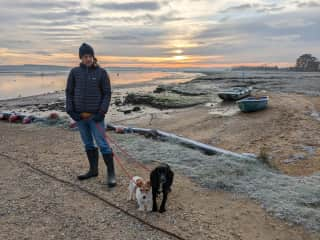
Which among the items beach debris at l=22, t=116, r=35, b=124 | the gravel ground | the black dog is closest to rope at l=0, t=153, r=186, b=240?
the gravel ground

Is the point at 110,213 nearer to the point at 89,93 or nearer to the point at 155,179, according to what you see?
the point at 155,179

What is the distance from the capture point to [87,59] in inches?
209

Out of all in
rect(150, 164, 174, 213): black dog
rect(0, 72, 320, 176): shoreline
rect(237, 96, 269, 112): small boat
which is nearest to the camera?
rect(150, 164, 174, 213): black dog

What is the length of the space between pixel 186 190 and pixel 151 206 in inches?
38.5

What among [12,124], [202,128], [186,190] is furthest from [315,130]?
[12,124]

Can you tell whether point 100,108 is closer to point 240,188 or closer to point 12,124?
point 240,188

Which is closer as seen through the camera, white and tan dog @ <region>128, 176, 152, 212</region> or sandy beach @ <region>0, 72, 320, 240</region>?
sandy beach @ <region>0, 72, 320, 240</region>

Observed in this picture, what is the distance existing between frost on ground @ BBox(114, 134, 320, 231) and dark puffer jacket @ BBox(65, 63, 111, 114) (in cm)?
215

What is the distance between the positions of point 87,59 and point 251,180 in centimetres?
349

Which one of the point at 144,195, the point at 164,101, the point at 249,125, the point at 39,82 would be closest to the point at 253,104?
the point at 249,125

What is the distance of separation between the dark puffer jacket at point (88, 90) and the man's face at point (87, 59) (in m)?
0.06

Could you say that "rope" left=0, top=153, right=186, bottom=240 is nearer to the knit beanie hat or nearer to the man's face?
the man's face

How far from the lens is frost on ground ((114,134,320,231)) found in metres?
4.86

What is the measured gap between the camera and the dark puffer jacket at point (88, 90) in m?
5.38
